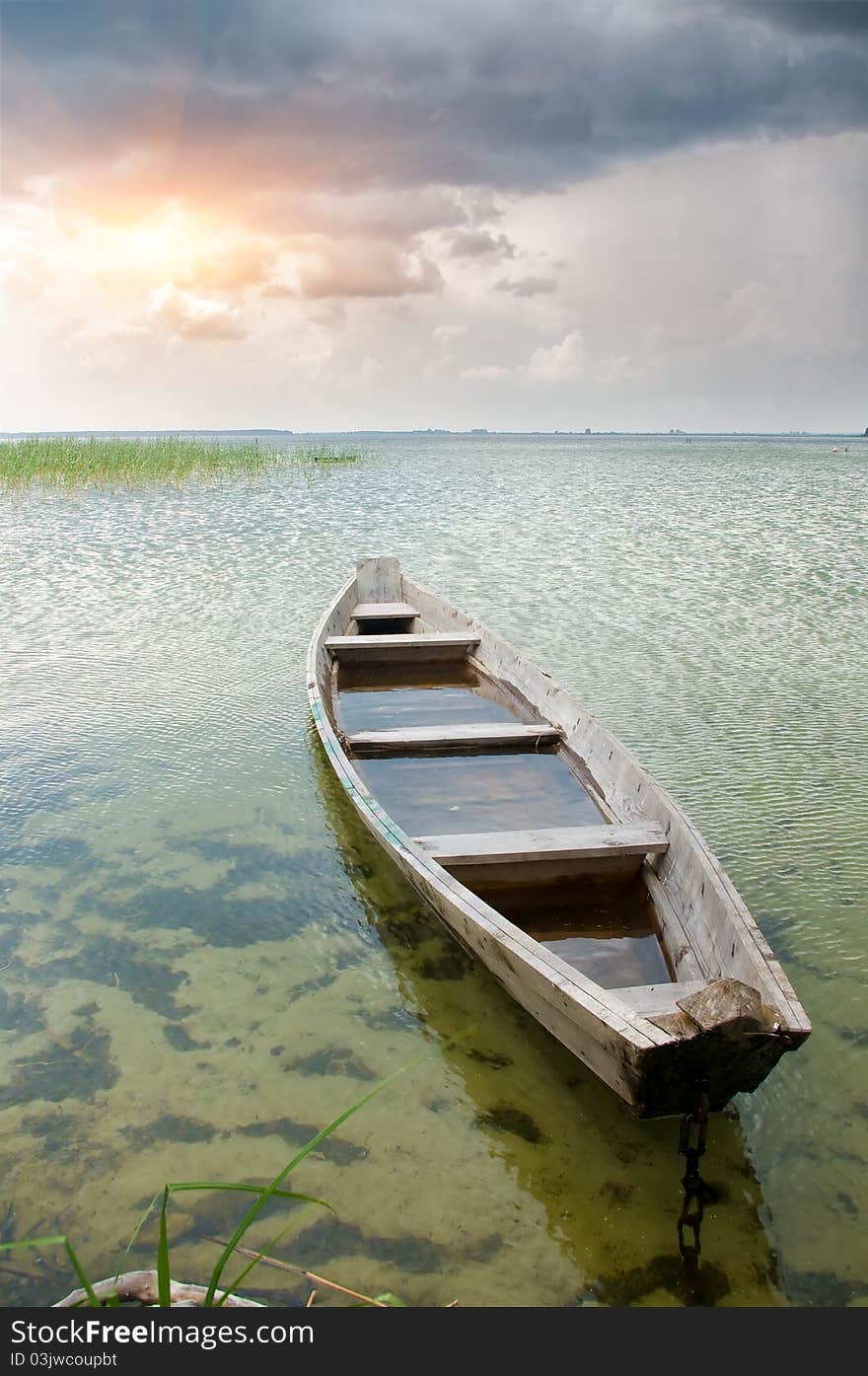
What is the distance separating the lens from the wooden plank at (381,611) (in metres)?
9.66

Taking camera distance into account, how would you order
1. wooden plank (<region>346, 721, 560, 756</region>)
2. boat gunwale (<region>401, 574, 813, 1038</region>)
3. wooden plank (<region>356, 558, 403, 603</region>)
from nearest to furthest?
boat gunwale (<region>401, 574, 813, 1038</region>) < wooden plank (<region>346, 721, 560, 756</region>) < wooden plank (<region>356, 558, 403, 603</region>)

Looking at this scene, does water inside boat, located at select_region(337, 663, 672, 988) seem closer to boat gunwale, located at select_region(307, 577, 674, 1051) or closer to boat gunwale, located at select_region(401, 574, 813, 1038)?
boat gunwale, located at select_region(401, 574, 813, 1038)

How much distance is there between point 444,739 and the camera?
5.98 meters

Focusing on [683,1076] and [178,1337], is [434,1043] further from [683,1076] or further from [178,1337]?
[178,1337]

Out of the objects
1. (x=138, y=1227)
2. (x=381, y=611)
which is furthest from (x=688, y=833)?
(x=381, y=611)

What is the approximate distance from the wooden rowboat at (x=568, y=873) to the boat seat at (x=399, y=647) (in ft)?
0.18

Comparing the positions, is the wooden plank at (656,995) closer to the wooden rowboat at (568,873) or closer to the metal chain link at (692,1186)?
the wooden rowboat at (568,873)

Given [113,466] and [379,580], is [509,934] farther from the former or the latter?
[113,466]

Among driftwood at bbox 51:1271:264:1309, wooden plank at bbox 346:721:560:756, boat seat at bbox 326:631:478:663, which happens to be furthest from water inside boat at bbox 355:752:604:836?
driftwood at bbox 51:1271:264:1309

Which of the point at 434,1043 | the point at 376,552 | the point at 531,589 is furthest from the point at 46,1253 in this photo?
the point at 376,552

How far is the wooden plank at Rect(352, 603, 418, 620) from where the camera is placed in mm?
9664

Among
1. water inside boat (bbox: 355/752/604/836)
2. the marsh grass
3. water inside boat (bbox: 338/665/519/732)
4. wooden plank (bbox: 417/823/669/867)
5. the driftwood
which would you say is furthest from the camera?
Answer: water inside boat (bbox: 338/665/519/732)

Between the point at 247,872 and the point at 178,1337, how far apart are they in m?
3.27

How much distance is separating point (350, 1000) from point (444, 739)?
2.28 metres
